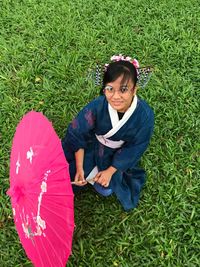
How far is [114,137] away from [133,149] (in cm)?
16

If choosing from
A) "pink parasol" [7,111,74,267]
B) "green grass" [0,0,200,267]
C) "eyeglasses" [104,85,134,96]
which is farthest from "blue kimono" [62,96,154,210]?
"pink parasol" [7,111,74,267]

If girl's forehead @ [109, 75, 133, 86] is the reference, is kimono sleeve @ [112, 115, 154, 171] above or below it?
below

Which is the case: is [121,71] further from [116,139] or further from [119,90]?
[116,139]

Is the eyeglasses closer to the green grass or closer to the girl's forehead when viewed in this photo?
the girl's forehead

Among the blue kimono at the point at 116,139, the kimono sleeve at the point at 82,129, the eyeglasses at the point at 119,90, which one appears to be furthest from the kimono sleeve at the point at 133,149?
the eyeglasses at the point at 119,90

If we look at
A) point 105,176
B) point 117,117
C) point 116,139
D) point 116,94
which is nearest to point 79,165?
point 105,176

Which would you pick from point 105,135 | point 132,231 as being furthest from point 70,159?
point 132,231

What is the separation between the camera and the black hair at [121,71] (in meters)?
2.51

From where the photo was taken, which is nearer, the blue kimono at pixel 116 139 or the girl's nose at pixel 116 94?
the girl's nose at pixel 116 94

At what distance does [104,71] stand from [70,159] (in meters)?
0.89

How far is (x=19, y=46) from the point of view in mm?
4348

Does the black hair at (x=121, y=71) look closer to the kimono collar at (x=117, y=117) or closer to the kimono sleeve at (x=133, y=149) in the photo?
the kimono collar at (x=117, y=117)

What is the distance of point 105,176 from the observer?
3076 millimetres

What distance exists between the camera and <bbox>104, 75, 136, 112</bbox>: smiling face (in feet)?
8.30
